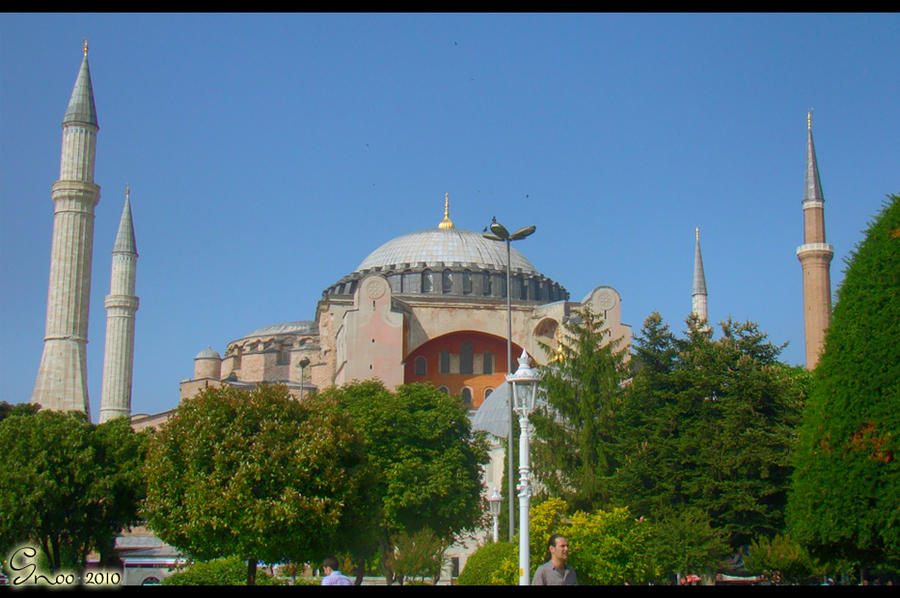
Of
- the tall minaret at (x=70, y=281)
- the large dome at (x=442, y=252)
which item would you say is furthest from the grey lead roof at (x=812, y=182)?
the tall minaret at (x=70, y=281)

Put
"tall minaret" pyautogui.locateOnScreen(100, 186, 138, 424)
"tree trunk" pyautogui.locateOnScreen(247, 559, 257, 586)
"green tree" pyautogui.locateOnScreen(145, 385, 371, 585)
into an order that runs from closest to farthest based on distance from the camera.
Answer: "green tree" pyautogui.locateOnScreen(145, 385, 371, 585) → "tree trunk" pyautogui.locateOnScreen(247, 559, 257, 586) → "tall minaret" pyautogui.locateOnScreen(100, 186, 138, 424)

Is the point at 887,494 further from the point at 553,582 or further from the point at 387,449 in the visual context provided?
the point at 387,449

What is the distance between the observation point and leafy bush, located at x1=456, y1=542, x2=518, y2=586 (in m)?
16.9

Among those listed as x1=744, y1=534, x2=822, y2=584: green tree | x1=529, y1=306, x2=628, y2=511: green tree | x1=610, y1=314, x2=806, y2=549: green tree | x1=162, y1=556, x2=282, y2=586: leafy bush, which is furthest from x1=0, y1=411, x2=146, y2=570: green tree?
x1=744, y1=534, x2=822, y2=584: green tree

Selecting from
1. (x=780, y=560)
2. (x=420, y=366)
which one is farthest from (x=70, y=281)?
(x=780, y=560)

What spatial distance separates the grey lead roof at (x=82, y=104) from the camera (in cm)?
3725

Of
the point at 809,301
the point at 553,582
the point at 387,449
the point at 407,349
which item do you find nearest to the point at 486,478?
the point at 387,449

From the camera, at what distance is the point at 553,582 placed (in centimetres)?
704

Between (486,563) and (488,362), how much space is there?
27.0m

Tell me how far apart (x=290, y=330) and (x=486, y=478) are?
2899 centimetres

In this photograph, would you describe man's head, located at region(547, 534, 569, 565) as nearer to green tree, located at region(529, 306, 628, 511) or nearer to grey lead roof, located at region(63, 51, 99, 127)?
green tree, located at region(529, 306, 628, 511)

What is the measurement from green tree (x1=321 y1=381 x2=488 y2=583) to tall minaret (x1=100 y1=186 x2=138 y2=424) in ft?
61.9

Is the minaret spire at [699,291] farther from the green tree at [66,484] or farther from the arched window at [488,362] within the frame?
the green tree at [66,484]
